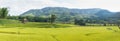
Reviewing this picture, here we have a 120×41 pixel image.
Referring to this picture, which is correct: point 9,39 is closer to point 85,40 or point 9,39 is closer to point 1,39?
point 1,39

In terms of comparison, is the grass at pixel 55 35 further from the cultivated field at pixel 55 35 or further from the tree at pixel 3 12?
the tree at pixel 3 12

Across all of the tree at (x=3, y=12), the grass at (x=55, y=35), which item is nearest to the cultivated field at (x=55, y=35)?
the grass at (x=55, y=35)

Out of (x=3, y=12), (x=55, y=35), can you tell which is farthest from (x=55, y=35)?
(x=3, y=12)

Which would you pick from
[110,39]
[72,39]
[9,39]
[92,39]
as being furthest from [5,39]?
[110,39]

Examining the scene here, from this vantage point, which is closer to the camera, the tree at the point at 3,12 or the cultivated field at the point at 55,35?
the cultivated field at the point at 55,35

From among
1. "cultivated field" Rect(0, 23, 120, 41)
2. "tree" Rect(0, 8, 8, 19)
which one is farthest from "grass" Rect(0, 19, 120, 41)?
"tree" Rect(0, 8, 8, 19)

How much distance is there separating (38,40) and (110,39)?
15.9m

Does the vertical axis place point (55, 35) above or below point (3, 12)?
below

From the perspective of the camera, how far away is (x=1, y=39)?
39.6 m

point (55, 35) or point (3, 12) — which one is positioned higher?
point (3, 12)

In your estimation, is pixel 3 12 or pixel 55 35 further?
pixel 3 12

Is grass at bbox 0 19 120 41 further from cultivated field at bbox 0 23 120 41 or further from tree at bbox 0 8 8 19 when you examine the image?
tree at bbox 0 8 8 19

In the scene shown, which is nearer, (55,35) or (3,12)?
(55,35)

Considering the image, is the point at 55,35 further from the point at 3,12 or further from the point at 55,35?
the point at 3,12
